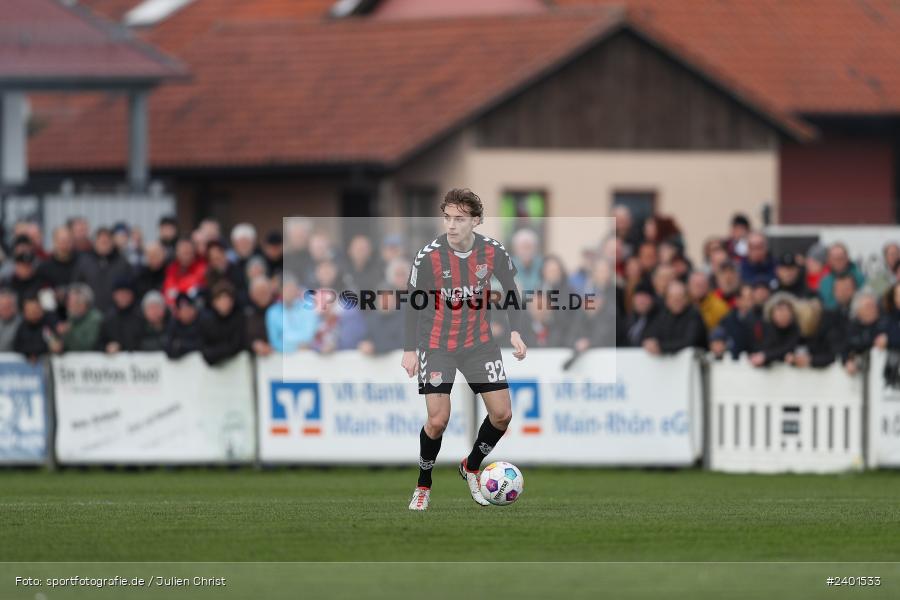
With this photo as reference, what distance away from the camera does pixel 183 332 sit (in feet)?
66.5

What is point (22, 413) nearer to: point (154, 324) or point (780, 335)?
point (154, 324)

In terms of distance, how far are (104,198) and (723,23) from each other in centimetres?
1777

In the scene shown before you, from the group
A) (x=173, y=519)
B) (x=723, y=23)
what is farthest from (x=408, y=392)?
(x=723, y=23)

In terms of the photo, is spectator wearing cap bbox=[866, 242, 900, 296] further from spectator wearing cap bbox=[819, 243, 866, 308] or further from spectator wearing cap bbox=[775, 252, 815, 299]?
spectator wearing cap bbox=[775, 252, 815, 299]

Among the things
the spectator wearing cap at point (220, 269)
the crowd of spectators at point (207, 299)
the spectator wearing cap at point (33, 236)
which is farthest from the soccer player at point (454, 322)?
the spectator wearing cap at point (33, 236)

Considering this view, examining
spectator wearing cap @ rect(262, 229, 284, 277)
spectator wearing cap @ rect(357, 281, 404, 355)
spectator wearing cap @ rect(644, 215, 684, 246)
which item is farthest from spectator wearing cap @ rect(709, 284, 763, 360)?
spectator wearing cap @ rect(262, 229, 284, 277)

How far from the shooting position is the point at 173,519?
520 inches

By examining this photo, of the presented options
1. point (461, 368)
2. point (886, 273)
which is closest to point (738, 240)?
point (886, 273)

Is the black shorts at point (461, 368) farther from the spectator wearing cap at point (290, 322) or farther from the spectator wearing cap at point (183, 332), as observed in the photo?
the spectator wearing cap at point (183, 332)

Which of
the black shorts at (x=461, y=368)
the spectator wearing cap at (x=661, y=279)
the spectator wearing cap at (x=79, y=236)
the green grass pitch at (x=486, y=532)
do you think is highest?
the spectator wearing cap at (x=79, y=236)

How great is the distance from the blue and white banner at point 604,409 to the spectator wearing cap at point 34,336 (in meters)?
4.23

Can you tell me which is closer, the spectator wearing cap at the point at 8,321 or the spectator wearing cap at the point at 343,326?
the spectator wearing cap at the point at 343,326

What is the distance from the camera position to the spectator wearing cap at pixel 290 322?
2016 centimetres

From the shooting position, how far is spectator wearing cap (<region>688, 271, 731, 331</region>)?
20125 mm
